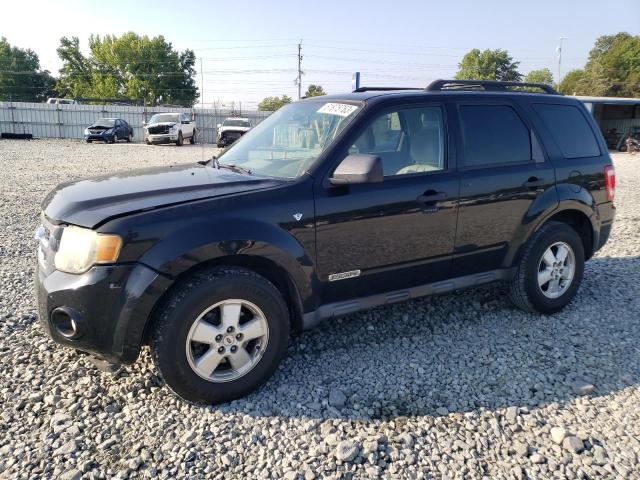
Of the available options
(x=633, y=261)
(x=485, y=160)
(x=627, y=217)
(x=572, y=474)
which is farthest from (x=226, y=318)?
(x=627, y=217)

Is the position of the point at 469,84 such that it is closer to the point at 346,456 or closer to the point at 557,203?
the point at 557,203

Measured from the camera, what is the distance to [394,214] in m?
3.40

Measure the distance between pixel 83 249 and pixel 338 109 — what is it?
1985 millimetres

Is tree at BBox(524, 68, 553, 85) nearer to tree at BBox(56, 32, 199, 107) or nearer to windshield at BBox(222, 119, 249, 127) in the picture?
tree at BBox(56, 32, 199, 107)

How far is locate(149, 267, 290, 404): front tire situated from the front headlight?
42 centimetres

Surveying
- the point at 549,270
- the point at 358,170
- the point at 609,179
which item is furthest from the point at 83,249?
the point at 609,179

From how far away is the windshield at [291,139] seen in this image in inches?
133

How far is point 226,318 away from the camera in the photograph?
289 centimetres

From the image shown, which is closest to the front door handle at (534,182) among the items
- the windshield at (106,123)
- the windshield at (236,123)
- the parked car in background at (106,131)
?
the windshield at (236,123)

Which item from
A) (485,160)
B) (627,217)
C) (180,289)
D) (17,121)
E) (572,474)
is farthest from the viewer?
(17,121)

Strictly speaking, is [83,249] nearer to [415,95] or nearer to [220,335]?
[220,335]

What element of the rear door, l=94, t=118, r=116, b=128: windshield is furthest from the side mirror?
l=94, t=118, r=116, b=128: windshield

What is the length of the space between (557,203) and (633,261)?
2511 millimetres

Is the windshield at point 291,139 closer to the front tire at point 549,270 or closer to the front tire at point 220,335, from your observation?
the front tire at point 220,335
